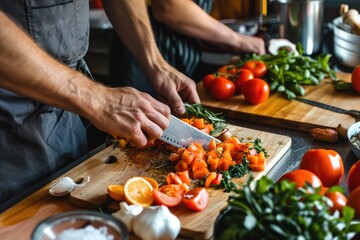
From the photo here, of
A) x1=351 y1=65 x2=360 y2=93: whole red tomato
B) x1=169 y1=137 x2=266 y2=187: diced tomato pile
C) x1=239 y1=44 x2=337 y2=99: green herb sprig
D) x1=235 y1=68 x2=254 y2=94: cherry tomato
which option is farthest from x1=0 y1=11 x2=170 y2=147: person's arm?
x1=351 y1=65 x2=360 y2=93: whole red tomato

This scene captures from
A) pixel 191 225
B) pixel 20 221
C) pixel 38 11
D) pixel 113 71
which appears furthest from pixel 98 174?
pixel 113 71

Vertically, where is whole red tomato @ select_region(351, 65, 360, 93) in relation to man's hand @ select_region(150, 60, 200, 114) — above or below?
below

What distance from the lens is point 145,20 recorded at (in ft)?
7.82

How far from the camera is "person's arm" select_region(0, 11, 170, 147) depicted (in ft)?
5.18

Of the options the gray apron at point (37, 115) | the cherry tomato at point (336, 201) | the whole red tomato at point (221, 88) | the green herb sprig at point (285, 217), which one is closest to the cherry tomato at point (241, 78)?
the whole red tomato at point (221, 88)

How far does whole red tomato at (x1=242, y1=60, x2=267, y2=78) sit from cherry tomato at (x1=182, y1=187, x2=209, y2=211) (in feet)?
3.25

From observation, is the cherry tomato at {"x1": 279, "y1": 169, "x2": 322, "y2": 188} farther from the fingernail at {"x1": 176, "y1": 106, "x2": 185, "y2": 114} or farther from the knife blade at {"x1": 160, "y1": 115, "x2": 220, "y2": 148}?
the fingernail at {"x1": 176, "y1": 106, "x2": 185, "y2": 114}

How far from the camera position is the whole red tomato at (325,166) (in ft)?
5.31

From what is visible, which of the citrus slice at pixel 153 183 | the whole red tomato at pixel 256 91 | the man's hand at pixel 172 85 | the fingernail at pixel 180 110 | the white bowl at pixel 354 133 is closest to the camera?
the citrus slice at pixel 153 183

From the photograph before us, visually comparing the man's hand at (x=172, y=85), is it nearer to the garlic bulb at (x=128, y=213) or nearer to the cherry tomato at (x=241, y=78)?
the cherry tomato at (x=241, y=78)

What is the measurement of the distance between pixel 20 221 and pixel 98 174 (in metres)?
0.30

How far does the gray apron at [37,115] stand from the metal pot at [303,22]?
114 centimetres

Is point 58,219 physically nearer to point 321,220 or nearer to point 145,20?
point 321,220

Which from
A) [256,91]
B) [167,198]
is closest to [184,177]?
[167,198]
